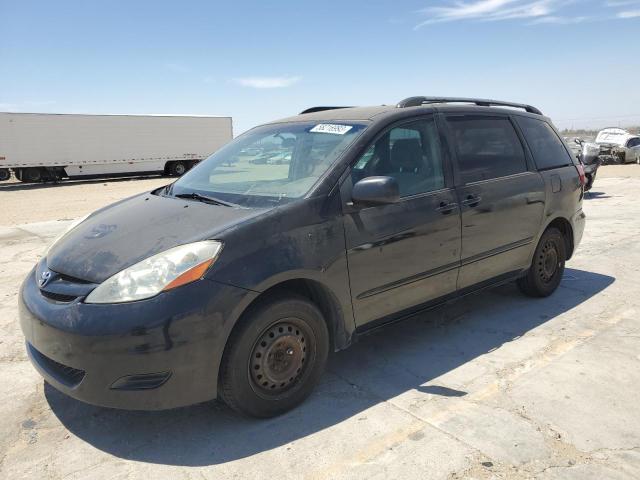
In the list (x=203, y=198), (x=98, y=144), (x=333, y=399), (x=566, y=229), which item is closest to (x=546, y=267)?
(x=566, y=229)

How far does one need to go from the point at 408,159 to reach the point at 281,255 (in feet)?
4.36

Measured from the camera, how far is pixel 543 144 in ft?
15.8

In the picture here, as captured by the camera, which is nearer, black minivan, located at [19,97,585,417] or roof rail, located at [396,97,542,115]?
black minivan, located at [19,97,585,417]

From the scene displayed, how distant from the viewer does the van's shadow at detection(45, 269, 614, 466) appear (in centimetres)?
271

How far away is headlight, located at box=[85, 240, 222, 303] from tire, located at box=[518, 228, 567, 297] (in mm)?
3306

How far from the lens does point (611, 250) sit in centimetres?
696

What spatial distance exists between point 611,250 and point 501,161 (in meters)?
3.74

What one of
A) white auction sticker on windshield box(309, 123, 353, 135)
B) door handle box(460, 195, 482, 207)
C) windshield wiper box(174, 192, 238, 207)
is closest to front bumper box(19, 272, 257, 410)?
windshield wiper box(174, 192, 238, 207)

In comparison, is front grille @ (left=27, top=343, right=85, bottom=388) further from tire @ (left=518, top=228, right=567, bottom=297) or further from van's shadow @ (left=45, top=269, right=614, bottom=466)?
tire @ (left=518, top=228, right=567, bottom=297)

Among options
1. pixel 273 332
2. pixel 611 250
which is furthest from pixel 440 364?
pixel 611 250

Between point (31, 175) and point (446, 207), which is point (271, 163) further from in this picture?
point (31, 175)

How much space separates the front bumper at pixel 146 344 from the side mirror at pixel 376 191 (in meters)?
0.93

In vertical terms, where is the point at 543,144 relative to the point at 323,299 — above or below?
above

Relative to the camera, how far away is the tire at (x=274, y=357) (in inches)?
106
